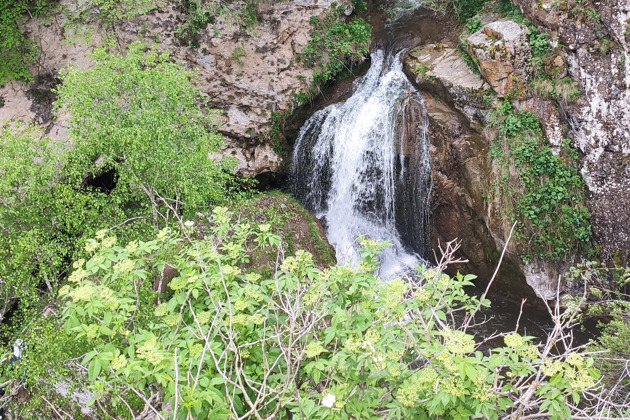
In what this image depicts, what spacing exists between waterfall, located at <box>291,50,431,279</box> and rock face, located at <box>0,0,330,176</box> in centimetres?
141

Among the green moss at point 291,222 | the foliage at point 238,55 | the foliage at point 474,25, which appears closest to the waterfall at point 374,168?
the green moss at point 291,222

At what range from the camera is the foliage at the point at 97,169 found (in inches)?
255

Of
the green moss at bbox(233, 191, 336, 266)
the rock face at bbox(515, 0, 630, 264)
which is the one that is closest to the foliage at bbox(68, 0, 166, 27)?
the green moss at bbox(233, 191, 336, 266)

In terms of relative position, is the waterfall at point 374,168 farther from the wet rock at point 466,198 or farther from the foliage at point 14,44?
the foliage at point 14,44

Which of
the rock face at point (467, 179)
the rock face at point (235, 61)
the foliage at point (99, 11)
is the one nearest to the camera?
the rock face at point (467, 179)

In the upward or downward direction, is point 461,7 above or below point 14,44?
below

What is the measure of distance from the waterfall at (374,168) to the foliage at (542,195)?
7.51 feet

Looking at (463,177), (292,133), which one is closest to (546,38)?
(463,177)

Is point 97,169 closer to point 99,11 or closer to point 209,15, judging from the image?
point 99,11

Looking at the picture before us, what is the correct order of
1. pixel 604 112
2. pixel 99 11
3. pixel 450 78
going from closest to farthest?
pixel 604 112 < pixel 450 78 < pixel 99 11

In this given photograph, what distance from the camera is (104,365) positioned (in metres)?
2.86

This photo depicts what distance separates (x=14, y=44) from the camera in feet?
38.3

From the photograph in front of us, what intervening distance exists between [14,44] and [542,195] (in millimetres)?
14766

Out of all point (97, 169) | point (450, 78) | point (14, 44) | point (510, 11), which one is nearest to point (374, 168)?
point (450, 78)
